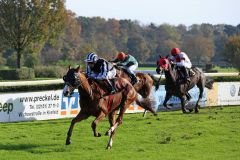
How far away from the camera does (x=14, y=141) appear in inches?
527

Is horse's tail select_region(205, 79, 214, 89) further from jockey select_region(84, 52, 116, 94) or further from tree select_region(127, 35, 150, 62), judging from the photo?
tree select_region(127, 35, 150, 62)

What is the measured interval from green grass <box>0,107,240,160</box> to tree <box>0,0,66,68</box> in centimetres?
4136

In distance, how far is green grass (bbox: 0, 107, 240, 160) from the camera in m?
11.4

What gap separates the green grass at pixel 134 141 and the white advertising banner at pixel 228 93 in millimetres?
7391

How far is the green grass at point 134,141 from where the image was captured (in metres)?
11.4

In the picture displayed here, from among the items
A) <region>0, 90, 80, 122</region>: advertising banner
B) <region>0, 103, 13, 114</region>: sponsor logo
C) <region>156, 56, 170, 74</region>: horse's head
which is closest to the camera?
<region>0, 103, 13, 114</region>: sponsor logo

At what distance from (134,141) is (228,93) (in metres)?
13.6

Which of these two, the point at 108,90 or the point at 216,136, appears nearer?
the point at 108,90

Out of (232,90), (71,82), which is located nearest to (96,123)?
(71,82)

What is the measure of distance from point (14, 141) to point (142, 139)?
121 inches

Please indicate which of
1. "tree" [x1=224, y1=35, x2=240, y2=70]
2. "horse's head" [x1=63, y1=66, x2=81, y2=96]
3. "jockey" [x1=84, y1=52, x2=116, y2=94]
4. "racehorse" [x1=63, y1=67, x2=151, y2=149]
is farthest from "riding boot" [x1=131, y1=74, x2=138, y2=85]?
"tree" [x1=224, y1=35, x2=240, y2=70]

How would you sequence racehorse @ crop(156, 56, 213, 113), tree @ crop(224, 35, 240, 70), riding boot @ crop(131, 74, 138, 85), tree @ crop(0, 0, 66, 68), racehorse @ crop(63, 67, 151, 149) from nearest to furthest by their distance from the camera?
racehorse @ crop(63, 67, 151, 149)
riding boot @ crop(131, 74, 138, 85)
racehorse @ crop(156, 56, 213, 113)
tree @ crop(0, 0, 66, 68)
tree @ crop(224, 35, 240, 70)

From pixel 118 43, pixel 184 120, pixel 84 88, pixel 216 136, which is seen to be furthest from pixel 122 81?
pixel 118 43

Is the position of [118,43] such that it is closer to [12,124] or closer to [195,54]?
[195,54]
